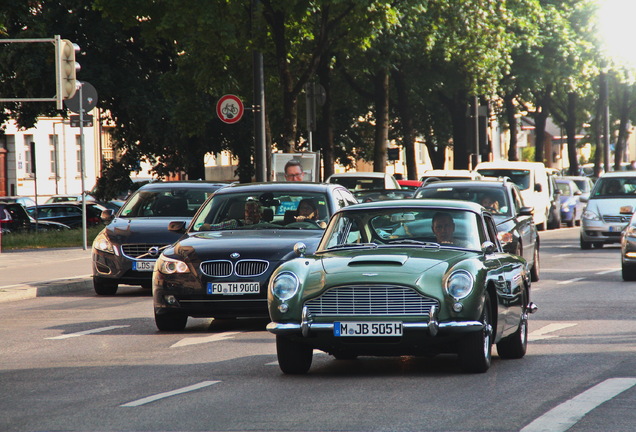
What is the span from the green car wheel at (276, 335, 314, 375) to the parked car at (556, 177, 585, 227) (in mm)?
36349

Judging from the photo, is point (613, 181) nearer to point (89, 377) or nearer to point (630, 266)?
point (630, 266)

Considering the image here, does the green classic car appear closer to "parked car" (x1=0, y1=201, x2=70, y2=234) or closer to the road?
the road

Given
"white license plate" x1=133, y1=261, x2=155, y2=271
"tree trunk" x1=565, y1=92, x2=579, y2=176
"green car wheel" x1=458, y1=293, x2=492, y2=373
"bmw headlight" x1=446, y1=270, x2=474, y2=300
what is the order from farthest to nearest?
"tree trunk" x1=565, y1=92, x2=579, y2=176
"white license plate" x1=133, y1=261, x2=155, y2=271
"green car wheel" x1=458, y1=293, x2=492, y2=373
"bmw headlight" x1=446, y1=270, x2=474, y2=300

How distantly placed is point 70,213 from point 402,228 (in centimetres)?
Result: 3583

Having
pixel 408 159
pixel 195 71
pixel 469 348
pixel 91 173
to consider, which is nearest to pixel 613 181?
pixel 195 71

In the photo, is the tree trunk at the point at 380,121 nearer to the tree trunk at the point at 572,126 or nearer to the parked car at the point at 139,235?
the tree trunk at the point at 572,126

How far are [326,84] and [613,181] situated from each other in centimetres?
1756

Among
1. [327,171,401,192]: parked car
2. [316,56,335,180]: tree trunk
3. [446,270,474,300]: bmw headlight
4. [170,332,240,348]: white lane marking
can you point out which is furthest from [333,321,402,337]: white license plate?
[316,56,335,180]: tree trunk

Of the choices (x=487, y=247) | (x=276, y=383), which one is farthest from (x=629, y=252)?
(x=276, y=383)

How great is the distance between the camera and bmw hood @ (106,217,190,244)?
18.5 metres

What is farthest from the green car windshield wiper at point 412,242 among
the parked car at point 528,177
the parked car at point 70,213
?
the parked car at point 70,213

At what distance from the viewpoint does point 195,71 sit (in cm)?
3719

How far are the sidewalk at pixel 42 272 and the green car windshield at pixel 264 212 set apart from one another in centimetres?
489

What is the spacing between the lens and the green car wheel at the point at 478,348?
389 inches
